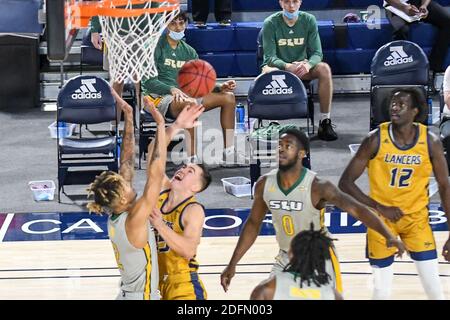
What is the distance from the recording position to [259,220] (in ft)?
22.7

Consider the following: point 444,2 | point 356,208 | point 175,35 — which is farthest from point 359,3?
point 356,208

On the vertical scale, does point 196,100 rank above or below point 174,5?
below

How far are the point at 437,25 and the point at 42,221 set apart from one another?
18.2 feet

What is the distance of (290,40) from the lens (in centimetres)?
1180

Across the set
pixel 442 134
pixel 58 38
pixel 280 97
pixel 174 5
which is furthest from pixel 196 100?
pixel 58 38

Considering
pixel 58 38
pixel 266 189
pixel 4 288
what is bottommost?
pixel 4 288

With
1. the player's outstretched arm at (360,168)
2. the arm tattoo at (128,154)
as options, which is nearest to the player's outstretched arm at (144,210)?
the arm tattoo at (128,154)

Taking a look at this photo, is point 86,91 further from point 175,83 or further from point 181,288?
point 181,288

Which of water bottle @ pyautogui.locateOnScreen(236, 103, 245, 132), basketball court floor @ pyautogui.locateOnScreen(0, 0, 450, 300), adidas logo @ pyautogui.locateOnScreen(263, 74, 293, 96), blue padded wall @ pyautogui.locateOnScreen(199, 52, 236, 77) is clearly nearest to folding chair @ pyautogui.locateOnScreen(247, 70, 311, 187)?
adidas logo @ pyautogui.locateOnScreen(263, 74, 293, 96)

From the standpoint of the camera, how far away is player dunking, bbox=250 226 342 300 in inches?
219

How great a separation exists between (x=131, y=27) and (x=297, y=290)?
13.8ft

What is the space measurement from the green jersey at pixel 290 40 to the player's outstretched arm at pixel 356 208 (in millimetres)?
5187

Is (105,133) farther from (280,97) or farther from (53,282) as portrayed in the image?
(53,282)

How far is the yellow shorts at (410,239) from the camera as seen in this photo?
7.13m
